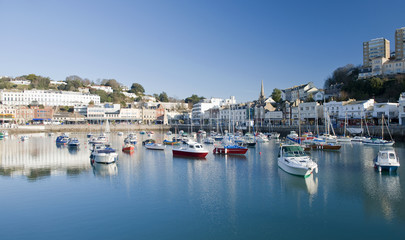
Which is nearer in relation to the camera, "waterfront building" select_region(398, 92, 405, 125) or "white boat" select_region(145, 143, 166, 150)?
"white boat" select_region(145, 143, 166, 150)

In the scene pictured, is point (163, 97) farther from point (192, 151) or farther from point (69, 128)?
point (192, 151)

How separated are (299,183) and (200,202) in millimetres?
8068

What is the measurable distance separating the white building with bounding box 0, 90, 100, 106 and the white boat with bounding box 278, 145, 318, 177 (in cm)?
12794

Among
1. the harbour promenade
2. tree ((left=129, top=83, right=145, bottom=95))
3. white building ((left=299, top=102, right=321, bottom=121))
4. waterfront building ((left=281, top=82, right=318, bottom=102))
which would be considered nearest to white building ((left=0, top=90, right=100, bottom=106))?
tree ((left=129, top=83, right=145, bottom=95))

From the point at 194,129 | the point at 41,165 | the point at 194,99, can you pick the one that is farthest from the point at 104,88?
the point at 41,165

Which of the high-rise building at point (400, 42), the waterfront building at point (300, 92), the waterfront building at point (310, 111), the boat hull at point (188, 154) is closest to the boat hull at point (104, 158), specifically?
the boat hull at point (188, 154)

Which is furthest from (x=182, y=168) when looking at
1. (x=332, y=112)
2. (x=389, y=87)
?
(x=389, y=87)

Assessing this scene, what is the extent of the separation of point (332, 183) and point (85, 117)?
113373 mm

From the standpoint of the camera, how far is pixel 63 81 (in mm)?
Result: 168500

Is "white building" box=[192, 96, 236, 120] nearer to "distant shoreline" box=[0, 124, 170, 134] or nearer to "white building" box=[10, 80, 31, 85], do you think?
"distant shoreline" box=[0, 124, 170, 134]

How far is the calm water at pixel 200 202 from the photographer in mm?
13086

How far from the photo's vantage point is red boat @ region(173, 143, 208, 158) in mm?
32812

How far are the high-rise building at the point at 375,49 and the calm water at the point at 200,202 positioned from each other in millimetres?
81905

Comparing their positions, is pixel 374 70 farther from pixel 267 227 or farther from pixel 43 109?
pixel 43 109
